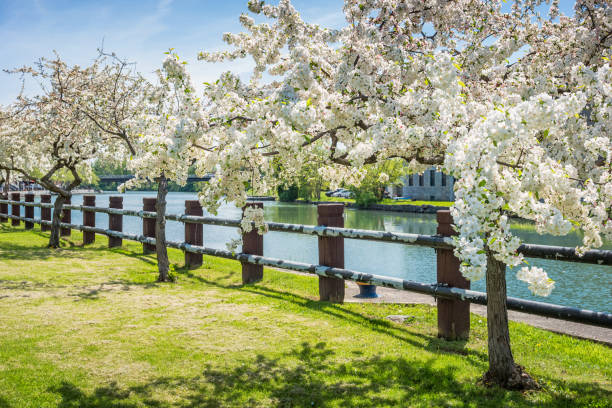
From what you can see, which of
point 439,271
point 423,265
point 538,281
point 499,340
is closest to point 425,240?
point 439,271

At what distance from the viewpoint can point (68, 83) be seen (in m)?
12.3

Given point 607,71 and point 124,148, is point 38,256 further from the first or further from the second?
point 607,71

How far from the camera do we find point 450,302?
221 inches

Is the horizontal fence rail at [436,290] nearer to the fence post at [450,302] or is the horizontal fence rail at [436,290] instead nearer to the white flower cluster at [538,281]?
the fence post at [450,302]

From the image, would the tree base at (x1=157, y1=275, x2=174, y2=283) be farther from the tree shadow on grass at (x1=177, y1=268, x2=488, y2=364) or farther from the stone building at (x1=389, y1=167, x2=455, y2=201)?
the stone building at (x1=389, y1=167, x2=455, y2=201)

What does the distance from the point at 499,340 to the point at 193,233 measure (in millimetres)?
7038

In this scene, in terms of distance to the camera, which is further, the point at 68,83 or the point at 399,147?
the point at 68,83

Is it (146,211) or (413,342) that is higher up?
(146,211)

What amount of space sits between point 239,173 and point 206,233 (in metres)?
24.7

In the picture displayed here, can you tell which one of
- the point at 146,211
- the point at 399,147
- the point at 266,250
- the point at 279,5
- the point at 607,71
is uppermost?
the point at 279,5

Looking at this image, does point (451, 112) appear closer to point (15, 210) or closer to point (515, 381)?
point (515, 381)

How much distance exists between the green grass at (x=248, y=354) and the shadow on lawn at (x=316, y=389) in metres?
0.01

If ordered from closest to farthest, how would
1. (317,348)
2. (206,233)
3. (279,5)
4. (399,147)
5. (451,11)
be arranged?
1. (399,147)
2. (317,348)
3. (279,5)
4. (451,11)
5. (206,233)

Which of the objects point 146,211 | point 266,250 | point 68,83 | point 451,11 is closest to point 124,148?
point 68,83
